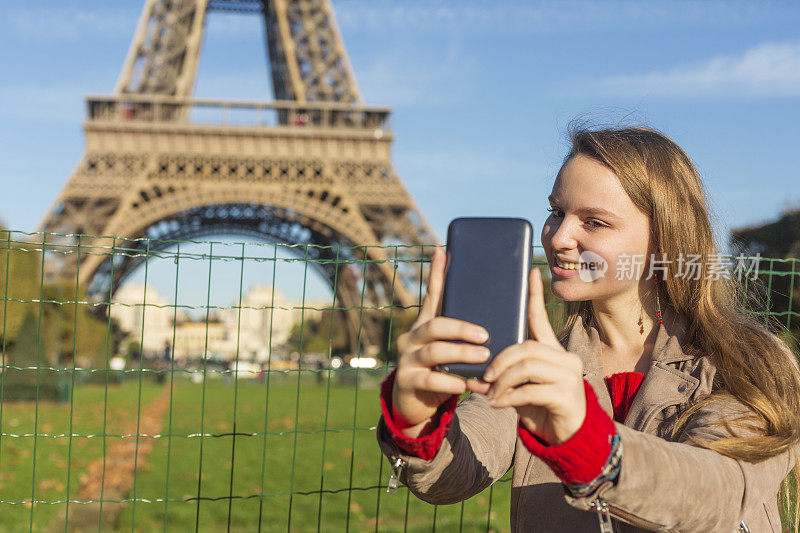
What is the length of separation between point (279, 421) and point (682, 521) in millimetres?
13617

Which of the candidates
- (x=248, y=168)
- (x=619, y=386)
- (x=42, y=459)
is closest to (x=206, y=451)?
(x=42, y=459)

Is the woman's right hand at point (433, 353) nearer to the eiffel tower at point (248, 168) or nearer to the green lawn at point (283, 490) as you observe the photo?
the green lawn at point (283, 490)

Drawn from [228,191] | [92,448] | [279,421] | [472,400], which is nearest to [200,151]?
[228,191]

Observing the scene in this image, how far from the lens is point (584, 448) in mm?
1028

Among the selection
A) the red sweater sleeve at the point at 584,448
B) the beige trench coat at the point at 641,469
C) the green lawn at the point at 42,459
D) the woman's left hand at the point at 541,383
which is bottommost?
the green lawn at the point at 42,459

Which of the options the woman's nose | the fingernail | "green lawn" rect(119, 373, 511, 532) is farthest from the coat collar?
"green lawn" rect(119, 373, 511, 532)

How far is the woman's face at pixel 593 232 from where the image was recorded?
144 cm

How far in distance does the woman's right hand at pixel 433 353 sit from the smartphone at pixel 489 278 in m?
0.02

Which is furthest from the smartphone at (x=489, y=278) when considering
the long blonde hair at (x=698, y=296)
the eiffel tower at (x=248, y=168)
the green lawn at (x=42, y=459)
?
the eiffel tower at (x=248, y=168)

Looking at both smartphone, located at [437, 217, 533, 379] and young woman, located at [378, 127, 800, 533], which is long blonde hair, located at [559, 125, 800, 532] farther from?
smartphone, located at [437, 217, 533, 379]

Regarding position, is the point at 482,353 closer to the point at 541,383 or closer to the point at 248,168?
the point at 541,383

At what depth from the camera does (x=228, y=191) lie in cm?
2419

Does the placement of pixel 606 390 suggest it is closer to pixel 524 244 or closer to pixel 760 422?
pixel 760 422

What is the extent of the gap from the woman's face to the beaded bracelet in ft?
1.52
